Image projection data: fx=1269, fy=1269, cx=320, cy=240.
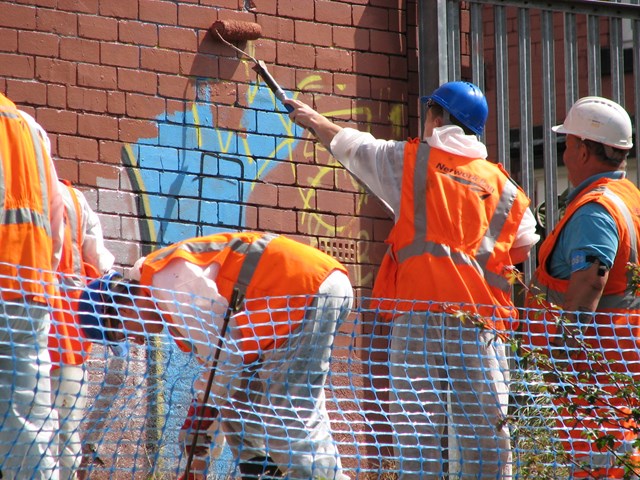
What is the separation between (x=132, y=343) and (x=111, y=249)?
1601 mm

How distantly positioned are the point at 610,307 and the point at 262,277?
4.98ft

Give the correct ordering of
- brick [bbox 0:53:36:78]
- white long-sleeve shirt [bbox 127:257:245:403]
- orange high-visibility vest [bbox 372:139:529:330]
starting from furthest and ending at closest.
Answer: brick [bbox 0:53:36:78]
orange high-visibility vest [bbox 372:139:529:330]
white long-sleeve shirt [bbox 127:257:245:403]

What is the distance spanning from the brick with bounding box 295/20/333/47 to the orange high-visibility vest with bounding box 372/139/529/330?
1.74 m

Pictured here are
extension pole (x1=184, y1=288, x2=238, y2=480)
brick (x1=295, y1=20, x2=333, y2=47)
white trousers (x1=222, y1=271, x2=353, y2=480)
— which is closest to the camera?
extension pole (x1=184, y1=288, x2=238, y2=480)

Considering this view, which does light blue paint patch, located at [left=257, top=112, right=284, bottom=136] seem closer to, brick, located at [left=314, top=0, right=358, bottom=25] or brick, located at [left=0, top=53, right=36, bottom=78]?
brick, located at [left=314, top=0, right=358, bottom=25]

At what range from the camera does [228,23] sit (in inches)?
274

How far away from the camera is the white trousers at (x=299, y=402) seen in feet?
16.5

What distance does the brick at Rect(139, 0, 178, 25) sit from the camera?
268 inches

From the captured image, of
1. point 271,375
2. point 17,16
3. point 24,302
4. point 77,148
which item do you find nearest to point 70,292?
point 24,302

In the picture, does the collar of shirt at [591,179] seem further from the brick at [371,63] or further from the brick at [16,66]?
the brick at [16,66]

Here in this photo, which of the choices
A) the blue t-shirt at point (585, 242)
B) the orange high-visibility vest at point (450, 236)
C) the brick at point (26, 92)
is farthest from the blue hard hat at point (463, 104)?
the brick at point (26, 92)

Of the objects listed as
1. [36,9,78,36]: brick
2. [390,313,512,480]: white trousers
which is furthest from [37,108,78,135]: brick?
[390,313,512,480]: white trousers

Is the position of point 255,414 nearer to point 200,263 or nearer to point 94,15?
point 200,263

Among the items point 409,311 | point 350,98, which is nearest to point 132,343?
point 409,311
